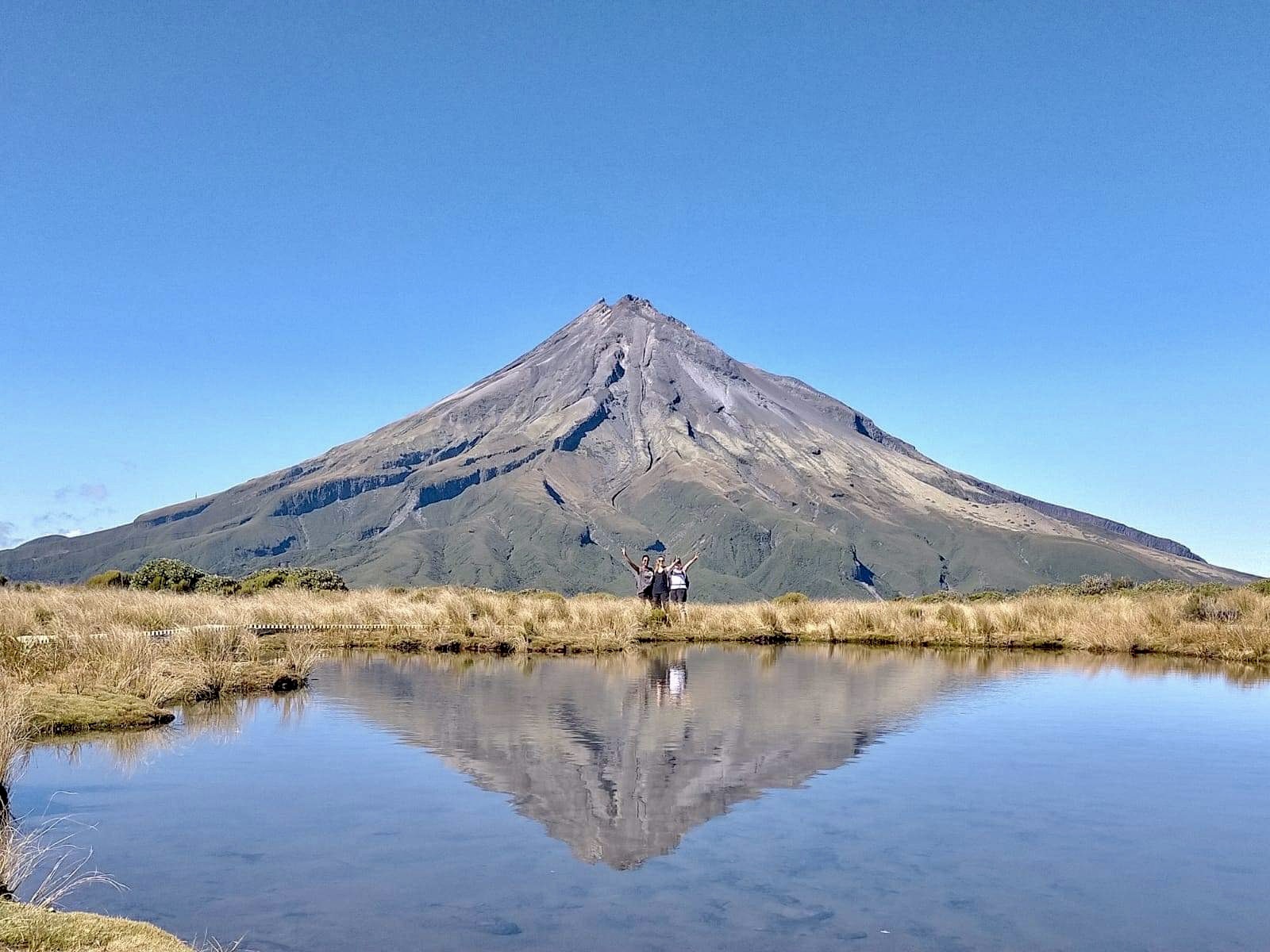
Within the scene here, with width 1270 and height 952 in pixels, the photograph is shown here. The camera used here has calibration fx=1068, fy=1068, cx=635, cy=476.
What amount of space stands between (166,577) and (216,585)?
264 centimetres

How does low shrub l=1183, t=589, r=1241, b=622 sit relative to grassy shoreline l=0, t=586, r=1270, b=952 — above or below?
above

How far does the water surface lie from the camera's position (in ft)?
26.0

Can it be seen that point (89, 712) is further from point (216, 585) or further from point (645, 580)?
point (216, 585)

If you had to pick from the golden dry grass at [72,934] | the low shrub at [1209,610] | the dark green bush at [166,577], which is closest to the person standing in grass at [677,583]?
the low shrub at [1209,610]

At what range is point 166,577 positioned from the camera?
46.9 m

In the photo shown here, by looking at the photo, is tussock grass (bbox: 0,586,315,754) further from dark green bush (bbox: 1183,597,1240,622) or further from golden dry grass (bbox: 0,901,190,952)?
dark green bush (bbox: 1183,597,1240,622)

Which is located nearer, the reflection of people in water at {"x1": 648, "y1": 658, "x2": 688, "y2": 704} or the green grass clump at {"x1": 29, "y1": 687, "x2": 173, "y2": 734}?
the green grass clump at {"x1": 29, "y1": 687, "x2": 173, "y2": 734}

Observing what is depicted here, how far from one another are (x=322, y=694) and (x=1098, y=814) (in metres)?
13.2

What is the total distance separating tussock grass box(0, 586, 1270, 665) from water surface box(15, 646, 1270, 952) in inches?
308

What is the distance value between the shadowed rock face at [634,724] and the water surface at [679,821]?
2.7 inches

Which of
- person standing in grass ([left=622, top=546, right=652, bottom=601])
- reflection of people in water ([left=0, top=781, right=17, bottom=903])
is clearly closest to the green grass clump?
reflection of people in water ([left=0, top=781, right=17, bottom=903])

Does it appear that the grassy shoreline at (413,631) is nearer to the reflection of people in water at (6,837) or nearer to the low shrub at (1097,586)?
the reflection of people in water at (6,837)

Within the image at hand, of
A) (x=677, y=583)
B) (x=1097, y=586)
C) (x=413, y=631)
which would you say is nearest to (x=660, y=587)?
(x=677, y=583)

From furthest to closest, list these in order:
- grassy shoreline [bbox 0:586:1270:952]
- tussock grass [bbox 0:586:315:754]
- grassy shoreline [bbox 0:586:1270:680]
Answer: grassy shoreline [bbox 0:586:1270:680] < grassy shoreline [bbox 0:586:1270:952] < tussock grass [bbox 0:586:315:754]
